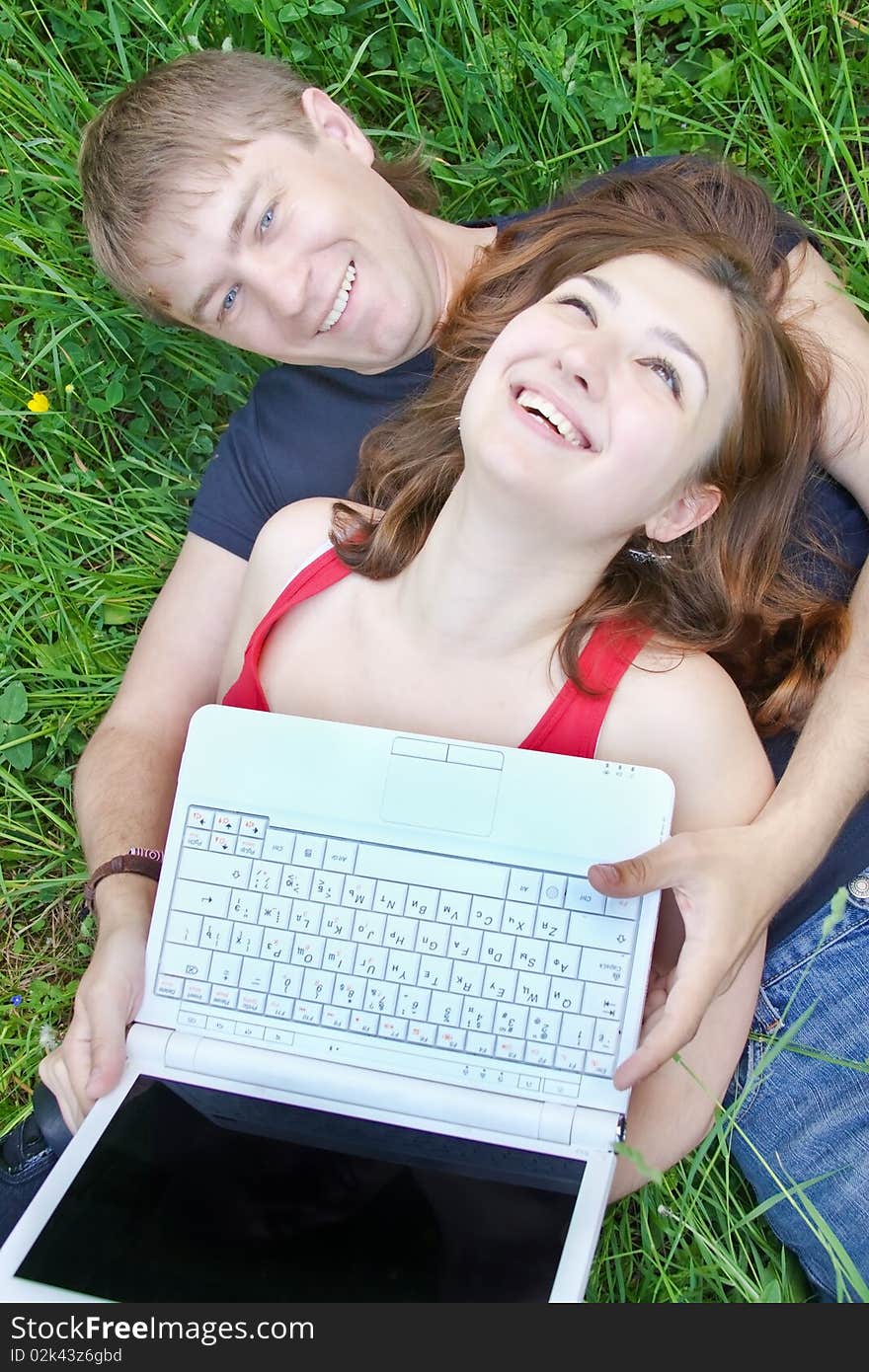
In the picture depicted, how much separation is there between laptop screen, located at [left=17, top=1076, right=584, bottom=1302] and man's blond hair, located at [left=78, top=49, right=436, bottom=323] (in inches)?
64.9

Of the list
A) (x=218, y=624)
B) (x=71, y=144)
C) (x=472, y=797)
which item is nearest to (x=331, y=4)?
(x=71, y=144)

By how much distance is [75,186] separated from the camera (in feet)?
9.23

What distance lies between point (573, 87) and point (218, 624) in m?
1.51

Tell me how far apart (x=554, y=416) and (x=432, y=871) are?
0.72m

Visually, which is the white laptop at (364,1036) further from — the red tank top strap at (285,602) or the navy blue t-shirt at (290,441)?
the navy blue t-shirt at (290,441)

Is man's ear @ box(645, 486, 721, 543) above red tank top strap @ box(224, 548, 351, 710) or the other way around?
above

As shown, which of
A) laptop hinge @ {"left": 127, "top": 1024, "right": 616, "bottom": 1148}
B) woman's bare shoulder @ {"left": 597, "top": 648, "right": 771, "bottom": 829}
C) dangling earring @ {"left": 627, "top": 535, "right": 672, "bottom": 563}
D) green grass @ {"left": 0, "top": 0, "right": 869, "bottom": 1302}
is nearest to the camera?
laptop hinge @ {"left": 127, "top": 1024, "right": 616, "bottom": 1148}

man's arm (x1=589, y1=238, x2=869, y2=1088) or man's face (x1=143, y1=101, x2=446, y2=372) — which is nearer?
man's arm (x1=589, y1=238, x2=869, y2=1088)

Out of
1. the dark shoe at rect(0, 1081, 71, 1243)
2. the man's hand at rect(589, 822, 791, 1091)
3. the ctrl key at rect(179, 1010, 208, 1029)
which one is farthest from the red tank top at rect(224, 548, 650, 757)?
the dark shoe at rect(0, 1081, 71, 1243)

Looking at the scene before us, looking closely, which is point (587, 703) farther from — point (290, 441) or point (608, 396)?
point (290, 441)

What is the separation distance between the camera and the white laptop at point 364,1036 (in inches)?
60.4

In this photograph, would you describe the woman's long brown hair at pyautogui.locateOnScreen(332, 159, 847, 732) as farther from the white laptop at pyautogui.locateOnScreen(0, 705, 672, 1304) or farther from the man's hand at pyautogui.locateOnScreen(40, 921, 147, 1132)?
the man's hand at pyautogui.locateOnScreen(40, 921, 147, 1132)

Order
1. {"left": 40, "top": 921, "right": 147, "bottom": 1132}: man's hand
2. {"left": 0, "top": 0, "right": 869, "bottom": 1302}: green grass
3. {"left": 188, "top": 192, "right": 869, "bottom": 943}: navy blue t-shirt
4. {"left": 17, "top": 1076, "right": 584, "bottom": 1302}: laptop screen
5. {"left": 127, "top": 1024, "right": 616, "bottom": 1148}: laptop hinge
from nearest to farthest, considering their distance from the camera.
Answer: {"left": 17, "top": 1076, "right": 584, "bottom": 1302}: laptop screen < {"left": 127, "top": 1024, "right": 616, "bottom": 1148}: laptop hinge < {"left": 40, "top": 921, "right": 147, "bottom": 1132}: man's hand < {"left": 188, "top": 192, "right": 869, "bottom": 943}: navy blue t-shirt < {"left": 0, "top": 0, "right": 869, "bottom": 1302}: green grass

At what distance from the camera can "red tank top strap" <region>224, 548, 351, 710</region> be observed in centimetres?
215
